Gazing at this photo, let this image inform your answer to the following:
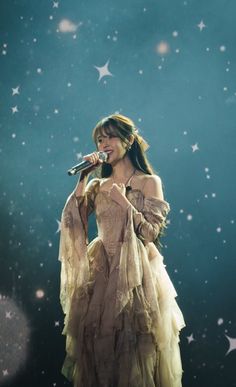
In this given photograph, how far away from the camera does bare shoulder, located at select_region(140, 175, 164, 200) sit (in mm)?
2094

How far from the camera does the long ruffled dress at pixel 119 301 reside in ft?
6.22

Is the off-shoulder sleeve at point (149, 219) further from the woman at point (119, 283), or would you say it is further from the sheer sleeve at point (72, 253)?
the sheer sleeve at point (72, 253)

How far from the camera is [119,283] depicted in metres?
1.91

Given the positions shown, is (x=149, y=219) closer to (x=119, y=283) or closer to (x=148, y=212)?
(x=148, y=212)

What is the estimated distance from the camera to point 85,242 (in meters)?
2.08

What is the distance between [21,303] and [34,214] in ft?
1.51

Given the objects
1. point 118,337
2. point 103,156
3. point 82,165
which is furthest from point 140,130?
point 118,337

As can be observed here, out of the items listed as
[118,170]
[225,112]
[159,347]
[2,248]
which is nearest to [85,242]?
[118,170]

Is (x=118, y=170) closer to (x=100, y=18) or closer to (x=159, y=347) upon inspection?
(x=159, y=347)

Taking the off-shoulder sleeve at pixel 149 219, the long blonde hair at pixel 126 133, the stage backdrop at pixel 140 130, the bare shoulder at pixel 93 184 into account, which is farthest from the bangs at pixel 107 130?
the stage backdrop at pixel 140 130

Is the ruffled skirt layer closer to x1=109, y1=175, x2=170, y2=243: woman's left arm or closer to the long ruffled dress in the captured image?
the long ruffled dress

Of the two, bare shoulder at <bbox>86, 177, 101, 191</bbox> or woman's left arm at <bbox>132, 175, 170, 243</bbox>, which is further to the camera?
bare shoulder at <bbox>86, 177, 101, 191</bbox>

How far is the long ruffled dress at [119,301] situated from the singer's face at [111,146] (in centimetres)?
18

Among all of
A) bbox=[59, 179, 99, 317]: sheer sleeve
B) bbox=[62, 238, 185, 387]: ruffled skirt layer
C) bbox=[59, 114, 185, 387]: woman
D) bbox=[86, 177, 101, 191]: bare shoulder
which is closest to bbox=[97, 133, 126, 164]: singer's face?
bbox=[59, 114, 185, 387]: woman
